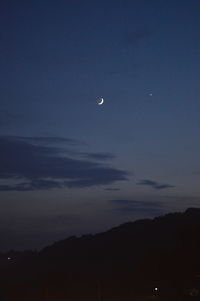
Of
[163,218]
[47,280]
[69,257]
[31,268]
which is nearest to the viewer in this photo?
[47,280]

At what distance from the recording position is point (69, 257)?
90688mm

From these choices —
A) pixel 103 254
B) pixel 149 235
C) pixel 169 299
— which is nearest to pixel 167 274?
pixel 169 299

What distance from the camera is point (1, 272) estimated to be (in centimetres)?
8538

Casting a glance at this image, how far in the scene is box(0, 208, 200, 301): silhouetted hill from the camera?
47.7m

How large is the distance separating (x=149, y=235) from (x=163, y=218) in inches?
377

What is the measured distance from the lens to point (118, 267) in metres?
72.5

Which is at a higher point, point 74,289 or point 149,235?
point 149,235

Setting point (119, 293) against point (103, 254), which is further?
point (103, 254)

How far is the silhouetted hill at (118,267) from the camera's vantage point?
156 feet

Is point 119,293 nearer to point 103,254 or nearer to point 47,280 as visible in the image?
point 47,280

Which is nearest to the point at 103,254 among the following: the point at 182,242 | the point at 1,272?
the point at 1,272

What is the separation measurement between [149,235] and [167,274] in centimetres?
4558

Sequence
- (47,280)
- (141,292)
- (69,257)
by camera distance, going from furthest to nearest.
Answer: (69,257) → (47,280) → (141,292)

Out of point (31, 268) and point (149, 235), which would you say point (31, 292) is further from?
point (149, 235)
